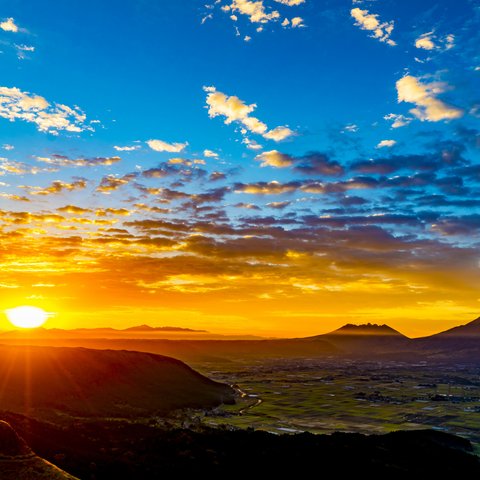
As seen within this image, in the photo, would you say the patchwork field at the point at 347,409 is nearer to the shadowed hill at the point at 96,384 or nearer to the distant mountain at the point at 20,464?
the shadowed hill at the point at 96,384

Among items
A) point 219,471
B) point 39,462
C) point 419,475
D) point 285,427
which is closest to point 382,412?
point 285,427

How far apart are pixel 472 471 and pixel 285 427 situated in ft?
111

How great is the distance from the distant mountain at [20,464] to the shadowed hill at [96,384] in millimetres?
47457

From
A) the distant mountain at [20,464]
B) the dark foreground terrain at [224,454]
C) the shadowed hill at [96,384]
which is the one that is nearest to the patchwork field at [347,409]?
the shadowed hill at [96,384]

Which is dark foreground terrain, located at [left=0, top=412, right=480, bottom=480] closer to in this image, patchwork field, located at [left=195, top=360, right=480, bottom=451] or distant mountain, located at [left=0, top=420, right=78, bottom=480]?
distant mountain, located at [left=0, top=420, right=78, bottom=480]

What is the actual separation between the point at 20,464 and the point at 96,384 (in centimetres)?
7420

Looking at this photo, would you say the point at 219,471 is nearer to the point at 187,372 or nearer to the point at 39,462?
the point at 39,462

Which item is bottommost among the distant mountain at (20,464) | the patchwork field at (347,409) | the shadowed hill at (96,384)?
the patchwork field at (347,409)

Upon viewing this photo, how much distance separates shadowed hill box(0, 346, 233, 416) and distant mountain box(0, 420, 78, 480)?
156 feet

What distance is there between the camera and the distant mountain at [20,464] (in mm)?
24844

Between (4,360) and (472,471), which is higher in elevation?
(4,360)

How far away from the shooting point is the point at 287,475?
42469 mm

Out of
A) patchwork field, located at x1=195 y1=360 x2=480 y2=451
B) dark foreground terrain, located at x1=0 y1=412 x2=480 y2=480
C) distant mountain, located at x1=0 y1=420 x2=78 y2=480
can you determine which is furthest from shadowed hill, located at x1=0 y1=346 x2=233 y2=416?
distant mountain, located at x1=0 y1=420 x2=78 y2=480

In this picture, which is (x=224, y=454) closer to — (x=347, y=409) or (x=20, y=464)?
(x=20, y=464)
